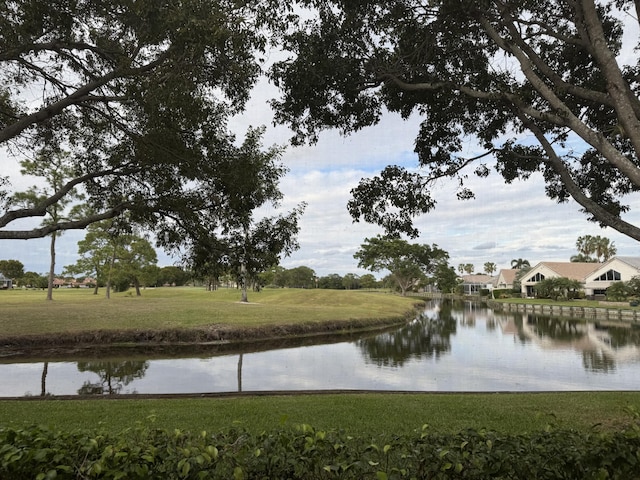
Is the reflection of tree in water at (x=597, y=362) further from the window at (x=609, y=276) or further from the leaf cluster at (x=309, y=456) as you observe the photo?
the window at (x=609, y=276)

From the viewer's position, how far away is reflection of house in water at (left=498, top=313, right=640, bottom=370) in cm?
1861

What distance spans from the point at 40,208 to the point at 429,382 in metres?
11.6

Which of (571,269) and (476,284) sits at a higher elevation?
(571,269)

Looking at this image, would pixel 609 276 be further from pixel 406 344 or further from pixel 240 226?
pixel 240 226

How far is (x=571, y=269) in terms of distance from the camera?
7019 cm

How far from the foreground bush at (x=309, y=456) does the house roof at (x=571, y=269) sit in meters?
74.3

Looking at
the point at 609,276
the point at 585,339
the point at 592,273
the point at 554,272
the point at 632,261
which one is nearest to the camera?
the point at 585,339

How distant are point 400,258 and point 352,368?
61.1 meters

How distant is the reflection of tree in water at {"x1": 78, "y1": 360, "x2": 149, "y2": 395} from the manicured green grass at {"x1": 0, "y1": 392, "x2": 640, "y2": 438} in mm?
3976

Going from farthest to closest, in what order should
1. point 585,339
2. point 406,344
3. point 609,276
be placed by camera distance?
1. point 609,276
2. point 585,339
3. point 406,344

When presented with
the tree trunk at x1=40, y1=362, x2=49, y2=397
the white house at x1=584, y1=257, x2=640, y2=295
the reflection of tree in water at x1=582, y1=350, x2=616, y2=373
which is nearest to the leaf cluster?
the tree trunk at x1=40, y1=362, x2=49, y2=397

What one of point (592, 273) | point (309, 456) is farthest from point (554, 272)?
point (309, 456)

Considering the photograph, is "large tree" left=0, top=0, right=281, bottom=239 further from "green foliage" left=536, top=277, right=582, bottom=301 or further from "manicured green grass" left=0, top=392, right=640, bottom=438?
"green foliage" left=536, top=277, right=582, bottom=301

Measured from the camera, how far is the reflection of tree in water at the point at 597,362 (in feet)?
53.3
